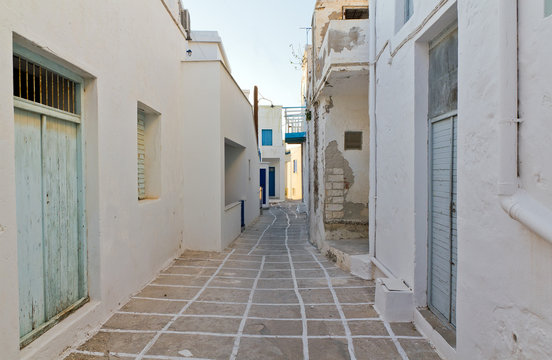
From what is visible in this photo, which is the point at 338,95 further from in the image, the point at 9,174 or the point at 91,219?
the point at 9,174

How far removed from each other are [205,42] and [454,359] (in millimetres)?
12216

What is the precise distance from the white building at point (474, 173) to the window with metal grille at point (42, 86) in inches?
136

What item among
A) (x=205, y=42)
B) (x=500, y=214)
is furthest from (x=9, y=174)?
(x=205, y=42)

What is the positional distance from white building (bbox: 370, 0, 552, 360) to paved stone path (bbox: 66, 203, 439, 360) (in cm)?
48

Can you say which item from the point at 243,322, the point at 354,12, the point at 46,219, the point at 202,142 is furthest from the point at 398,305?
the point at 354,12

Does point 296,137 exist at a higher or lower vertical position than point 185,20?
lower

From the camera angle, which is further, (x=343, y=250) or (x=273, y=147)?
(x=273, y=147)

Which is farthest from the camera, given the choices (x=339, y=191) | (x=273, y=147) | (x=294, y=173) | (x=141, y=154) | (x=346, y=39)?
(x=294, y=173)

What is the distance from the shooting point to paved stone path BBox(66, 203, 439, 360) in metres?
3.01

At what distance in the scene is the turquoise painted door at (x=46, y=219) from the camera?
8.70 ft

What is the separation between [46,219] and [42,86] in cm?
117

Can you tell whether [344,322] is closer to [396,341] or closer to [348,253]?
[396,341]

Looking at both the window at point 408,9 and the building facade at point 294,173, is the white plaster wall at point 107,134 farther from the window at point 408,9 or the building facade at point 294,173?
the building facade at point 294,173

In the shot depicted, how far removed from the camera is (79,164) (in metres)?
3.49
